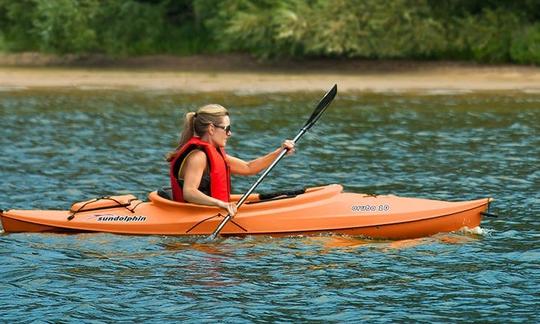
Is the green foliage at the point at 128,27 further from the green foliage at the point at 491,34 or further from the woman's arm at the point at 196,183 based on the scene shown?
the woman's arm at the point at 196,183

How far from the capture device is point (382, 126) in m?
18.3

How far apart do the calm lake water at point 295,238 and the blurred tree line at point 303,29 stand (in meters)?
4.28

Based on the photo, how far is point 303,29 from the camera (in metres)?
26.1

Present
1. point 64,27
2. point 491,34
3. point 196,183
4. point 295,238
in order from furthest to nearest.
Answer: point 64,27, point 491,34, point 295,238, point 196,183

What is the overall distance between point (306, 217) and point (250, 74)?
17032 mm

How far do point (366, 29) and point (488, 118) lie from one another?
7.49 metres

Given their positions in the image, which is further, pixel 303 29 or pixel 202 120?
pixel 303 29

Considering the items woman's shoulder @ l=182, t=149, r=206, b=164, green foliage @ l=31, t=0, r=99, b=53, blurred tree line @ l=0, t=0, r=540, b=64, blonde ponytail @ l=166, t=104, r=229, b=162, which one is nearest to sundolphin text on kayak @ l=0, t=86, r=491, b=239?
woman's shoulder @ l=182, t=149, r=206, b=164

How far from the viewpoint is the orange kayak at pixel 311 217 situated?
988 cm

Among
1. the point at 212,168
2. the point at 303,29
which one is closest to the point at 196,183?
the point at 212,168

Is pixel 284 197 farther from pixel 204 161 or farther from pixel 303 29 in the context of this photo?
pixel 303 29

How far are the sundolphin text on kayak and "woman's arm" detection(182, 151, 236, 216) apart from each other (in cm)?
9

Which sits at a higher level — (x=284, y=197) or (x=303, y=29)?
(x=303, y=29)

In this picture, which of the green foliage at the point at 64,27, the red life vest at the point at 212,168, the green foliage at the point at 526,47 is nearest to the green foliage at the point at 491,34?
the green foliage at the point at 526,47
